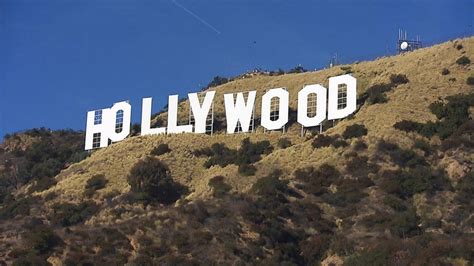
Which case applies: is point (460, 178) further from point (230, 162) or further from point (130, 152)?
point (130, 152)

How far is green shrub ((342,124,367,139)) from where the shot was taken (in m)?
78.3

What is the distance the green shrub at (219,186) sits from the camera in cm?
7272

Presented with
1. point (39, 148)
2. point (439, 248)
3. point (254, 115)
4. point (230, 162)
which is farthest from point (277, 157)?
point (39, 148)

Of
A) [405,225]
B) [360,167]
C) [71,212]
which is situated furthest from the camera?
[71,212]

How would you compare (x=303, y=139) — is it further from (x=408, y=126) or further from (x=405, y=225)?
(x=405, y=225)

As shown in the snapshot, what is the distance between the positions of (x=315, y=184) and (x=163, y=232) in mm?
13137

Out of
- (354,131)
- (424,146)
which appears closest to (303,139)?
(354,131)

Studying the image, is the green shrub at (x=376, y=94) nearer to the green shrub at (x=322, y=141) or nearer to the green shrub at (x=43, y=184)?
the green shrub at (x=322, y=141)

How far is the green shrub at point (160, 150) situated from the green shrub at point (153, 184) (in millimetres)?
6324

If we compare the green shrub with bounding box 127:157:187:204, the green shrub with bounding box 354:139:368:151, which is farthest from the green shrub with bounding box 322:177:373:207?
the green shrub with bounding box 127:157:187:204

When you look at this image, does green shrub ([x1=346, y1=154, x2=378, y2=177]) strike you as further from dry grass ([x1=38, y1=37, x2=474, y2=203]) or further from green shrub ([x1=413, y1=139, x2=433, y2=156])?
green shrub ([x1=413, y1=139, x2=433, y2=156])

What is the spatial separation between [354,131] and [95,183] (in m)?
22.9

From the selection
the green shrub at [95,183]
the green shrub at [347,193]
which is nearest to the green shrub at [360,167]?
the green shrub at [347,193]

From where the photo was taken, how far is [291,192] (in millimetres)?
71000
